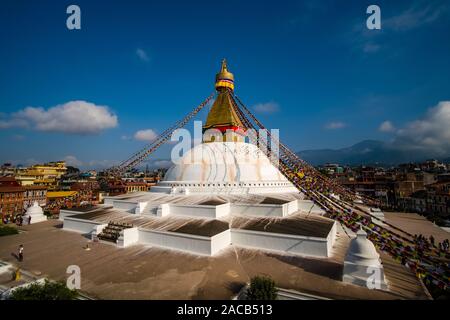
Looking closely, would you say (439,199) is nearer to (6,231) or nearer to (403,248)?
(403,248)

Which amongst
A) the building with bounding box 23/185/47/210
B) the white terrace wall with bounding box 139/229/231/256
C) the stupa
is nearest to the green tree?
the stupa

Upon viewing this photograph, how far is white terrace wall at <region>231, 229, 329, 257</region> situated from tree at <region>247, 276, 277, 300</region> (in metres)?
2.94

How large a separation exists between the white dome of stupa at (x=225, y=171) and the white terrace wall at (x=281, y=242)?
4.46 meters

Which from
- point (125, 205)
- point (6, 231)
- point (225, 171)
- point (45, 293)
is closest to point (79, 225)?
point (125, 205)

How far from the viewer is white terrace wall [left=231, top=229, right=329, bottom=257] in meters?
7.62

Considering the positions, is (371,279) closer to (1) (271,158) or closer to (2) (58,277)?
(2) (58,277)

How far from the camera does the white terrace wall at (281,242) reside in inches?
300

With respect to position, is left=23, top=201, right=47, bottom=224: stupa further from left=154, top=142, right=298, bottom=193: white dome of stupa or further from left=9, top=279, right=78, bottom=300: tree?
left=9, top=279, right=78, bottom=300: tree

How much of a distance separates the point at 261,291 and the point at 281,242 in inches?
128

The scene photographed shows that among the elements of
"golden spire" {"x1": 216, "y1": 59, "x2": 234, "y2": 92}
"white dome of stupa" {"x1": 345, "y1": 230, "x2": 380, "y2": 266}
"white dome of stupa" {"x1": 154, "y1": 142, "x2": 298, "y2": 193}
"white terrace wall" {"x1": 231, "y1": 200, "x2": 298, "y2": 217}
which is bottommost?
"white dome of stupa" {"x1": 345, "y1": 230, "x2": 380, "y2": 266}

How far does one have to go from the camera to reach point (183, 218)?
35.8ft

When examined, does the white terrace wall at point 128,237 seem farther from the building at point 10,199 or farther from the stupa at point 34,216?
the building at point 10,199

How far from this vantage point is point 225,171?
13.8m
